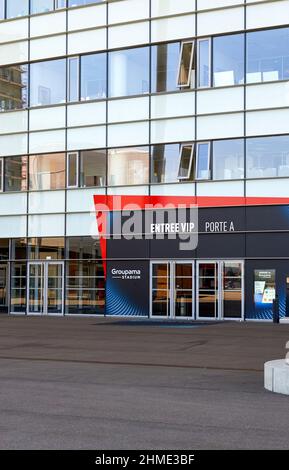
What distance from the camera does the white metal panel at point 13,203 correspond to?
31.8 meters

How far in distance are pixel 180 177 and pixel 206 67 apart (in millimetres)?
4460

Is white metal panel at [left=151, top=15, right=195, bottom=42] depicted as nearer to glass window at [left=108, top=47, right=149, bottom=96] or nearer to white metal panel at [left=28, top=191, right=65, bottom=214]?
glass window at [left=108, top=47, right=149, bottom=96]

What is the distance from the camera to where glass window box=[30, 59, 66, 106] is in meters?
31.5

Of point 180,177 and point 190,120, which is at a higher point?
point 190,120

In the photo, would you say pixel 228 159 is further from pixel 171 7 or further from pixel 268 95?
pixel 171 7

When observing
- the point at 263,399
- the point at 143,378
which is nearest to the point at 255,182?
the point at 143,378

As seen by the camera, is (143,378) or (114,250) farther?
(114,250)

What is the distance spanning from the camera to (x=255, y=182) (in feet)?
88.2

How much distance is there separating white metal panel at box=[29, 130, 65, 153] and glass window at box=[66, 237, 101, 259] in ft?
13.3

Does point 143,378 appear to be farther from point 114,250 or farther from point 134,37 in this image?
point 134,37

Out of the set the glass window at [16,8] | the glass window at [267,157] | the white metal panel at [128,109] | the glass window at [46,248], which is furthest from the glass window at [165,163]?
the glass window at [16,8]

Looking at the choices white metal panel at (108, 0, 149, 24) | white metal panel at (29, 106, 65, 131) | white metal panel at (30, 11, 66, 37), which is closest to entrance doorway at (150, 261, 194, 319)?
white metal panel at (29, 106, 65, 131)

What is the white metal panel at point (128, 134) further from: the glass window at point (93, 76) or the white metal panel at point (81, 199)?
the white metal panel at point (81, 199)

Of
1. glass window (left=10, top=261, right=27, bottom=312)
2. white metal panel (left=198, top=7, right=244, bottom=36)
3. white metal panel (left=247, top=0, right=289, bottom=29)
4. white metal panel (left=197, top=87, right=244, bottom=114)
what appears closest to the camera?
white metal panel (left=247, top=0, right=289, bottom=29)
